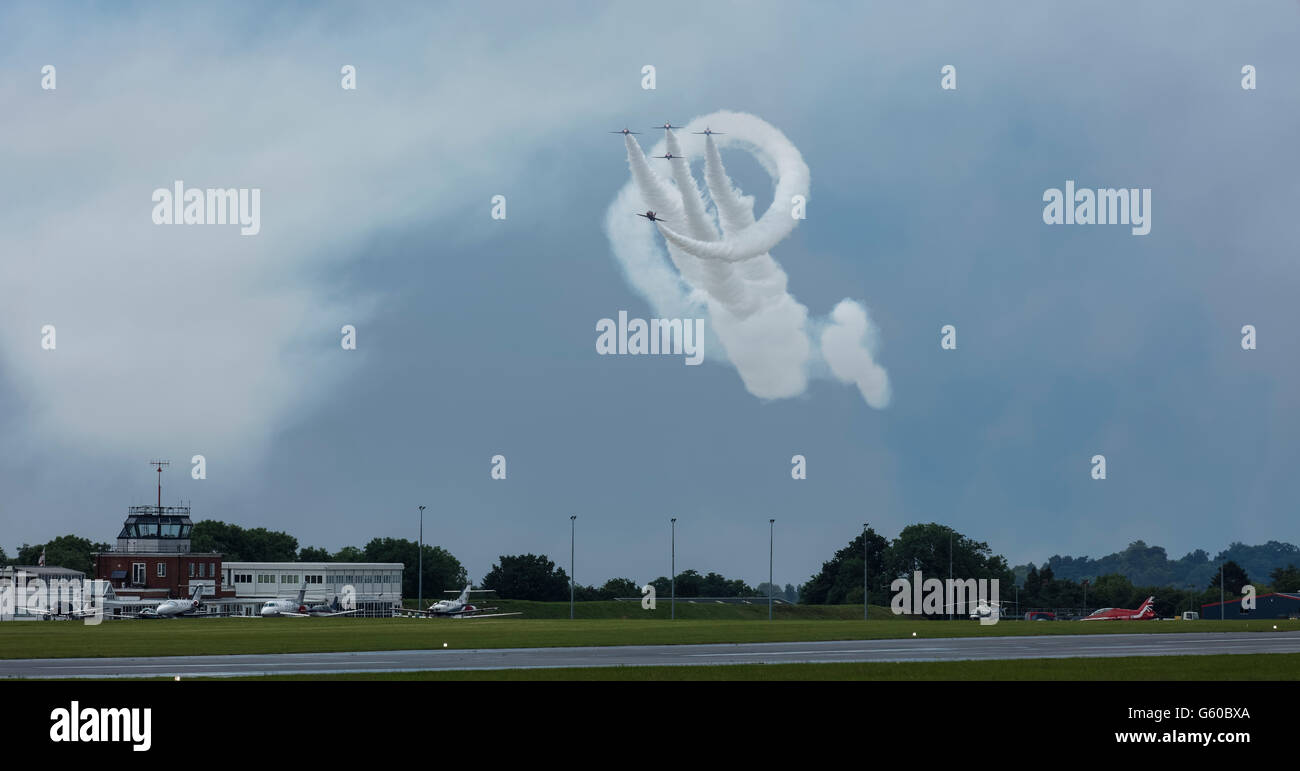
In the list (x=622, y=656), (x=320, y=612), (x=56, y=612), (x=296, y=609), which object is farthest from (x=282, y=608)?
(x=622, y=656)

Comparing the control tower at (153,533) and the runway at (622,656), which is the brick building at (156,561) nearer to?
the control tower at (153,533)

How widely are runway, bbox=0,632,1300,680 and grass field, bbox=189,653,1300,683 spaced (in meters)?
3.10

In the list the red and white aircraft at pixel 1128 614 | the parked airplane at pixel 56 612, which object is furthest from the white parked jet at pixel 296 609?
the red and white aircraft at pixel 1128 614

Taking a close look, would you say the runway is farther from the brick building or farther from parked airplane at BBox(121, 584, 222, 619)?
the brick building

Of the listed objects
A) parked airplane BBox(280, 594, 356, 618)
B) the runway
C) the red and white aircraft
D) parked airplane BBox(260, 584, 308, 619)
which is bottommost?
the red and white aircraft

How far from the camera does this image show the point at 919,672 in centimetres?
5016

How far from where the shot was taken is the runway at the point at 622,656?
2072 inches

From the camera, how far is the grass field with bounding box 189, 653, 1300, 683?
4734 cm

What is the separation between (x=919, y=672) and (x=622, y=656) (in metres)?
16.9

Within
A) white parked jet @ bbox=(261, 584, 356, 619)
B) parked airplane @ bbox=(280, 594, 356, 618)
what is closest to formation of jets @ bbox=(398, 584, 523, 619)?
parked airplane @ bbox=(280, 594, 356, 618)

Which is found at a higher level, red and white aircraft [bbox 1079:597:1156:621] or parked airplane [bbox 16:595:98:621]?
parked airplane [bbox 16:595:98:621]
